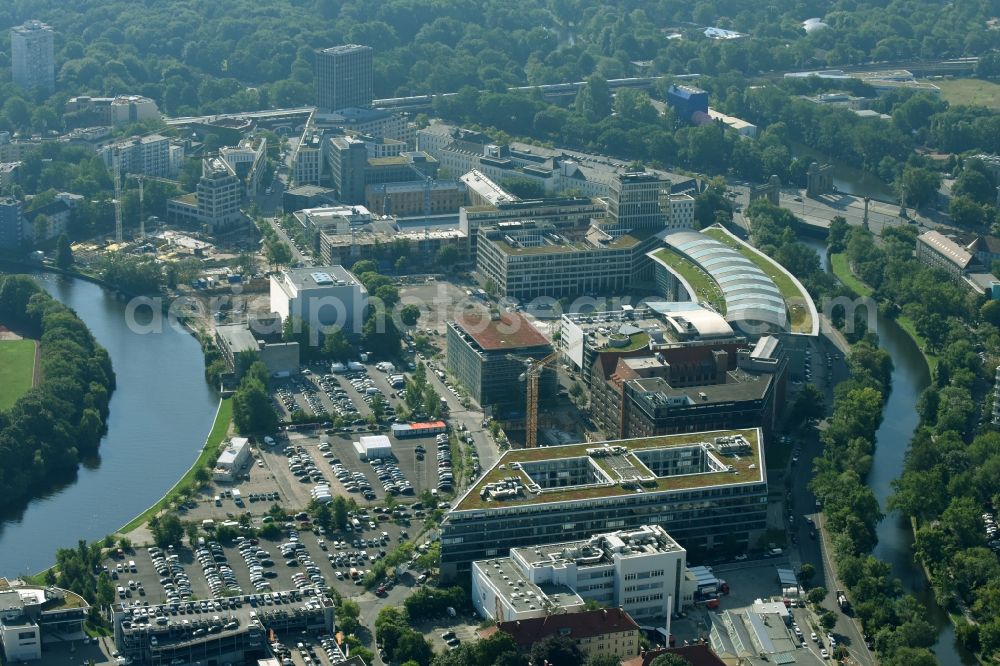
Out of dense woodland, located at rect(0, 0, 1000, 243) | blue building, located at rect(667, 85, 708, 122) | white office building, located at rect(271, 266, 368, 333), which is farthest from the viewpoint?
blue building, located at rect(667, 85, 708, 122)

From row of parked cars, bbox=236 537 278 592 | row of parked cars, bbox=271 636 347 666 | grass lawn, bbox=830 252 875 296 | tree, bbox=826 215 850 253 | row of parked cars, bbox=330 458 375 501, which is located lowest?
grass lawn, bbox=830 252 875 296

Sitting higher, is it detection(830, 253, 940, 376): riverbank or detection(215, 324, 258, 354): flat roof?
detection(215, 324, 258, 354): flat roof

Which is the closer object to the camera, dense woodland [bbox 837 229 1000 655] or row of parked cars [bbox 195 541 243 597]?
row of parked cars [bbox 195 541 243 597]

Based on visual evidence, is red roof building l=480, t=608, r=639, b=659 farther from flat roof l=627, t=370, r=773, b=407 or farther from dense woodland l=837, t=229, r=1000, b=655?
flat roof l=627, t=370, r=773, b=407

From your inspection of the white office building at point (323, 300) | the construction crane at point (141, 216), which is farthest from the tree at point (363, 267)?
the construction crane at point (141, 216)

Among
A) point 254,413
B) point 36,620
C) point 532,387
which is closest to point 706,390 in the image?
point 532,387

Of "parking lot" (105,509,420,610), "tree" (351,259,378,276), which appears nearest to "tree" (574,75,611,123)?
"tree" (351,259,378,276)
